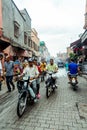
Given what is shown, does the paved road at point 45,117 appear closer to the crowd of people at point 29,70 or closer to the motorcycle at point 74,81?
the crowd of people at point 29,70

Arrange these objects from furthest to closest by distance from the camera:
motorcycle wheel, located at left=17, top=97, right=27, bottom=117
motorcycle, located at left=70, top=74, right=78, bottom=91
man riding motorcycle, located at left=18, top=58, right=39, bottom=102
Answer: motorcycle, located at left=70, top=74, right=78, bottom=91
man riding motorcycle, located at left=18, top=58, right=39, bottom=102
motorcycle wheel, located at left=17, top=97, right=27, bottom=117

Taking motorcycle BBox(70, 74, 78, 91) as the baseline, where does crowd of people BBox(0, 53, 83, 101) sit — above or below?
above

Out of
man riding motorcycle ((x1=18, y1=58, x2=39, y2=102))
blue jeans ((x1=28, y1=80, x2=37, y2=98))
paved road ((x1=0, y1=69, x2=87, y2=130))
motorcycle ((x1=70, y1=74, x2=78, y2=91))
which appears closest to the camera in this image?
paved road ((x1=0, y1=69, x2=87, y2=130))

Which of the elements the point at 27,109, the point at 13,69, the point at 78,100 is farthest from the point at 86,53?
the point at 27,109

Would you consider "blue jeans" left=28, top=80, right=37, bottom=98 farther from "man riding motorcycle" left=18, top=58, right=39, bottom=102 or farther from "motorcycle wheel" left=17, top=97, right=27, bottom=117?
"motorcycle wheel" left=17, top=97, right=27, bottom=117

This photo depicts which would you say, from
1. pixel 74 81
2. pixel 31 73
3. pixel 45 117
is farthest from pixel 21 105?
pixel 74 81

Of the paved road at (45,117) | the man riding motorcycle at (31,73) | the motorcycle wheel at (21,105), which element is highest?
the man riding motorcycle at (31,73)

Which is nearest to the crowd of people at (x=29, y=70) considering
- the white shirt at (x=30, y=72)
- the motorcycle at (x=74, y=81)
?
the white shirt at (x=30, y=72)

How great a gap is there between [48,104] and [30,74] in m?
1.37

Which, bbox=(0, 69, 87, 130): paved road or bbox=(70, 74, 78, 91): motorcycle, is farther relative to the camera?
bbox=(70, 74, 78, 91): motorcycle

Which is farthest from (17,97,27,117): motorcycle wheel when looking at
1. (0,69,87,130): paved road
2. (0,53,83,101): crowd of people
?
(0,53,83,101): crowd of people

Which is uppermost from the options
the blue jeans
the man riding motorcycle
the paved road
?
the man riding motorcycle

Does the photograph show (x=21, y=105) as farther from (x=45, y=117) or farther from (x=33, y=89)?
(x=33, y=89)

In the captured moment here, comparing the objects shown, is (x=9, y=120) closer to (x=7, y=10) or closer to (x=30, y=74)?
(x=30, y=74)
